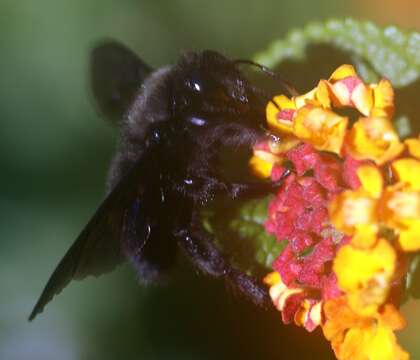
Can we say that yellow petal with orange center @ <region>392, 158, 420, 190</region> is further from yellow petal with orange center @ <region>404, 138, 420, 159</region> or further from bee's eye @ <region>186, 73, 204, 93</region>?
bee's eye @ <region>186, 73, 204, 93</region>

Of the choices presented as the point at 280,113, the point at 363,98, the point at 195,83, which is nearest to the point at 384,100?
the point at 363,98

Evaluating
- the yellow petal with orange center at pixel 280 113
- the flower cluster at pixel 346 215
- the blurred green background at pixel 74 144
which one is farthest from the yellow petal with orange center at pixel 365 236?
the blurred green background at pixel 74 144

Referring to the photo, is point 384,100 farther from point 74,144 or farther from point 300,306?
point 74,144

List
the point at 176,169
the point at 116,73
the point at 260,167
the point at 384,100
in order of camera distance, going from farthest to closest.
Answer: the point at 116,73
the point at 260,167
the point at 176,169
the point at 384,100

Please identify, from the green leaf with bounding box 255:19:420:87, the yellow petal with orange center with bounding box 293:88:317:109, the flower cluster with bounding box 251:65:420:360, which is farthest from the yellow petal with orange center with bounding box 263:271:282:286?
the green leaf with bounding box 255:19:420:87

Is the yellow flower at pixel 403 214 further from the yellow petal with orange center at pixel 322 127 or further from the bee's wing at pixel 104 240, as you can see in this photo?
the bee's wing at pixel 104 240

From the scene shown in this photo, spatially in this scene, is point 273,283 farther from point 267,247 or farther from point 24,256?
point 24,256
